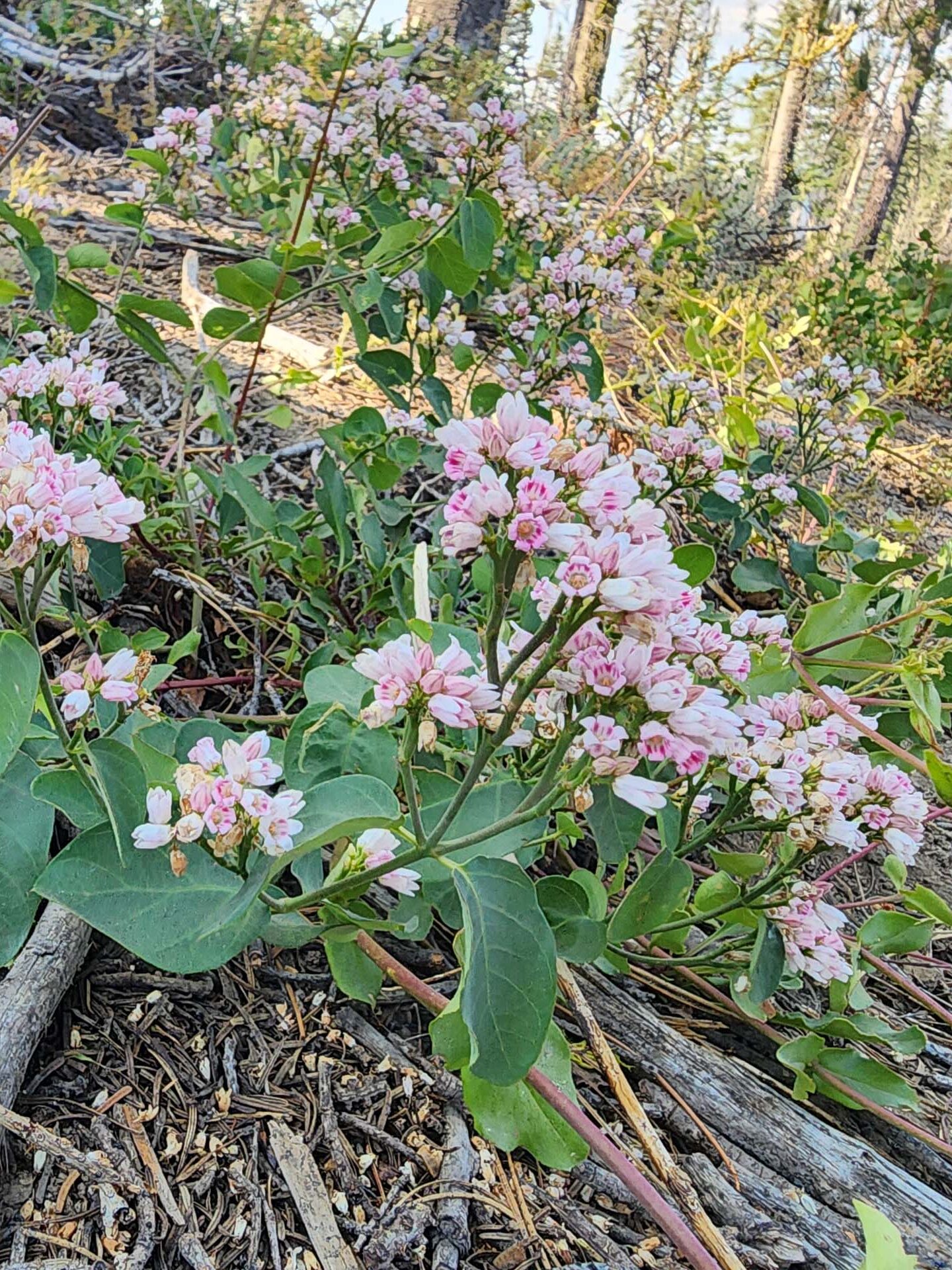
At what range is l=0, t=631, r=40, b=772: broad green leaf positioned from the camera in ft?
2.65

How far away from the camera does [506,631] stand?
1381 mm

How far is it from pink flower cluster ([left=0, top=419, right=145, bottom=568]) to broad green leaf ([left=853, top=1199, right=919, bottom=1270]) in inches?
34.1

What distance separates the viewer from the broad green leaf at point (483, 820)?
103 cm

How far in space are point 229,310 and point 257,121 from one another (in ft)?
4.94

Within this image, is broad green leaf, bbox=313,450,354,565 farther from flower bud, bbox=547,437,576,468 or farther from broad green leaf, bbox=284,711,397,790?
flower bud, bbox=547,437,576,468

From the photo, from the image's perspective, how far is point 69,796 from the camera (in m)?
0.93

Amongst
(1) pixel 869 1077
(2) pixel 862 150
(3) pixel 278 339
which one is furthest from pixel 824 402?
(2) pixel 862 150

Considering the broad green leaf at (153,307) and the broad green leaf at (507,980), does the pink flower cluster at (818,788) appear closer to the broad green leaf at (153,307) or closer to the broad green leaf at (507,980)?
the broad green leaf at (507,980)

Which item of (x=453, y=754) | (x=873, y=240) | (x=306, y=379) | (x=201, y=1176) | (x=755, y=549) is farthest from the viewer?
(x=873, y=240)

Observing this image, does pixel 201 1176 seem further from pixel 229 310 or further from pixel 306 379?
pixel 306 379

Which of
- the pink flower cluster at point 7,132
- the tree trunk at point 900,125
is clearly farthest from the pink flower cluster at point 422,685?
the tree trunk at point 900,125

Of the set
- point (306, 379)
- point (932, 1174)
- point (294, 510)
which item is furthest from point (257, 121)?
point (932, 1174)

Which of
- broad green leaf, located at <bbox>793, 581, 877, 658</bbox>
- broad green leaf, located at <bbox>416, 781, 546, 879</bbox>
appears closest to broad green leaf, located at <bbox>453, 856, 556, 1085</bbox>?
broad green leaf, located at <bbox>416, 781, 546, 879</bbox>

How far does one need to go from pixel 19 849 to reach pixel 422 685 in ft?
1.36
